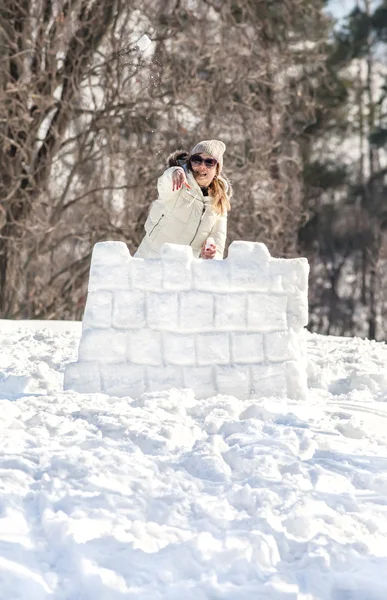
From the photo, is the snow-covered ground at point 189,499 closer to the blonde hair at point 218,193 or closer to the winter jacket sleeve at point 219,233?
the winter jacket sleeve at point 219,233

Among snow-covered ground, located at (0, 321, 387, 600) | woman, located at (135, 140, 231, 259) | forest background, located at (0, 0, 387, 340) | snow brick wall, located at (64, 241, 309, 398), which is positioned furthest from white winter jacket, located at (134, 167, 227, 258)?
forest background, located at (0, 0, 387, 340)

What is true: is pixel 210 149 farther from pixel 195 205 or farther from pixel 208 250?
pixel 208 250

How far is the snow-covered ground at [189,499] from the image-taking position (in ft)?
8.29

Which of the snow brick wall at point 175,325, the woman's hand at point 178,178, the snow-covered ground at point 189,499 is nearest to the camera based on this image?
the snow-covered ground at point 189,499

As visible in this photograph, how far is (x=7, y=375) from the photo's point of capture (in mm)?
5168

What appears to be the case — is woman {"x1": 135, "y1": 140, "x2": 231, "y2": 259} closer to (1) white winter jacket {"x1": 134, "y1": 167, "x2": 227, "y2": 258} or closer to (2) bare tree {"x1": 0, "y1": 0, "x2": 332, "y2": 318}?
(1) white winter jacket {"x1": 134, "y1": 167, "x2": 227, "y2": 258}

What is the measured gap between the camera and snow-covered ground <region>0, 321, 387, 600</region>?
2527mm

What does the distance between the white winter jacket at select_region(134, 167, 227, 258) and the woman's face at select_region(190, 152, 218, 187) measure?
4cm

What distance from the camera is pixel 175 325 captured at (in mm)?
4656

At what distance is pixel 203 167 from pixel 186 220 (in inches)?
13.0

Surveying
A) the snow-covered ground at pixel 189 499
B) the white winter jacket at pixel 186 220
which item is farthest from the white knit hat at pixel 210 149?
the snow-covered ground at pixel 189 499

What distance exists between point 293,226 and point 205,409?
30.1 feet

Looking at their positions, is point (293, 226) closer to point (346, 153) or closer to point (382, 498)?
point (346, 153)

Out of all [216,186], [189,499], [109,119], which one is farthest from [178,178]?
[109,119]
